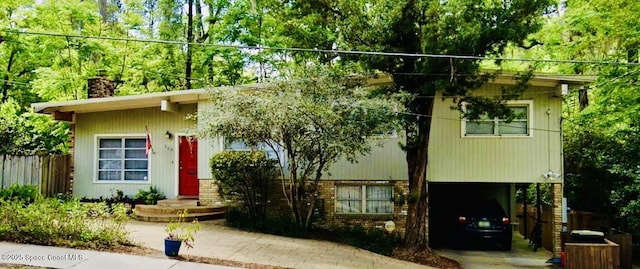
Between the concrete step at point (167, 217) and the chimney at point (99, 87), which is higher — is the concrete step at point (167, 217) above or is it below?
below

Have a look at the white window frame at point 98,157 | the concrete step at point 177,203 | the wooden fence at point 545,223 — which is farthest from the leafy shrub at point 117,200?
the wooden fence at point 545,223

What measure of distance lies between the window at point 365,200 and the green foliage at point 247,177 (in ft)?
7.02

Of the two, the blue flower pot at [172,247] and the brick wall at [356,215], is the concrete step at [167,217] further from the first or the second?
the blue flower pot at [172,247]

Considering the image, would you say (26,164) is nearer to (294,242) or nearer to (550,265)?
(294,242)

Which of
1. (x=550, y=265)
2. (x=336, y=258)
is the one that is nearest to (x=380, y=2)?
(x=336, y=258)

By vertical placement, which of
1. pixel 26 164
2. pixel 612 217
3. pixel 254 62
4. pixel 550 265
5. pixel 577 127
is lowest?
pixel 550 265

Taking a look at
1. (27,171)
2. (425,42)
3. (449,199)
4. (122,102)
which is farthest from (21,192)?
(449,199)

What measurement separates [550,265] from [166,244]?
31.1 ft

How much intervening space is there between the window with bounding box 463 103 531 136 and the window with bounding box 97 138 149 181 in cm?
950

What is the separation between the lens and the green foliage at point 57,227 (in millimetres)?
9336

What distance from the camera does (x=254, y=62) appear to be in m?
24.5

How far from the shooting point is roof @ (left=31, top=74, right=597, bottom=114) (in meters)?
13.6

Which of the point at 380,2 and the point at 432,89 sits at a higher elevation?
the point at 380,2

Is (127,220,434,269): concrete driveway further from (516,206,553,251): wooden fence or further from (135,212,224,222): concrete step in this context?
(516,206,553,251): wooden fence
